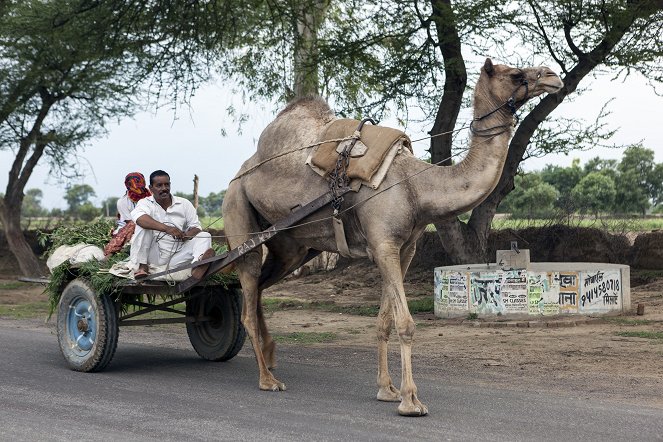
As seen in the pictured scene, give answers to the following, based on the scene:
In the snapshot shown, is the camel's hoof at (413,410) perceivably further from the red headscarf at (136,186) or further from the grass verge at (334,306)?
the grass verge at (334,306)

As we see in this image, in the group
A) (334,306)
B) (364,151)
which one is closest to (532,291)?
(334,306)

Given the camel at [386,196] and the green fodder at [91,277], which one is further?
the green fodder at [91,277]

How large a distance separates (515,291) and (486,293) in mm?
470

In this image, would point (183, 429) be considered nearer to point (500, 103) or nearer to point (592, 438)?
point (592, 438)

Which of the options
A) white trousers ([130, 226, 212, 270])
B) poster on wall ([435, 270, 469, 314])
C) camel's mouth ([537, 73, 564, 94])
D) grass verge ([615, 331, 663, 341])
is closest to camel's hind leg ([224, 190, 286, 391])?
white trousers ([130, 226, 212, 270])

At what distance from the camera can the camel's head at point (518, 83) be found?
775 cm

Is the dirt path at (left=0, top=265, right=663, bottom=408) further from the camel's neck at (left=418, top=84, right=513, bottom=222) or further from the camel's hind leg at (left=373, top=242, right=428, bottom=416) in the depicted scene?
the camel's neck at (left=418, top=84, right=513, bottom=222)

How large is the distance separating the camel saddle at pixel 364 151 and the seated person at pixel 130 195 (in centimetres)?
294

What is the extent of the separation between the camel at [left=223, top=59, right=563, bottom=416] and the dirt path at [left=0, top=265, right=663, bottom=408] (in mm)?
1789

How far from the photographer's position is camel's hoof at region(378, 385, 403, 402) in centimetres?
802

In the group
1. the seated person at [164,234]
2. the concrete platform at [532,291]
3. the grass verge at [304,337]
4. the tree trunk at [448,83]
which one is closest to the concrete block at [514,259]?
the concrete platform at [532,291]

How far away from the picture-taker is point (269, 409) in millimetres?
7719

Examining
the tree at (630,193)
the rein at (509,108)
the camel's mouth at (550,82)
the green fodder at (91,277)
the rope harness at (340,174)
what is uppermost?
the tree at (630,193)

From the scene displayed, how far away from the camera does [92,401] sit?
8.03m
